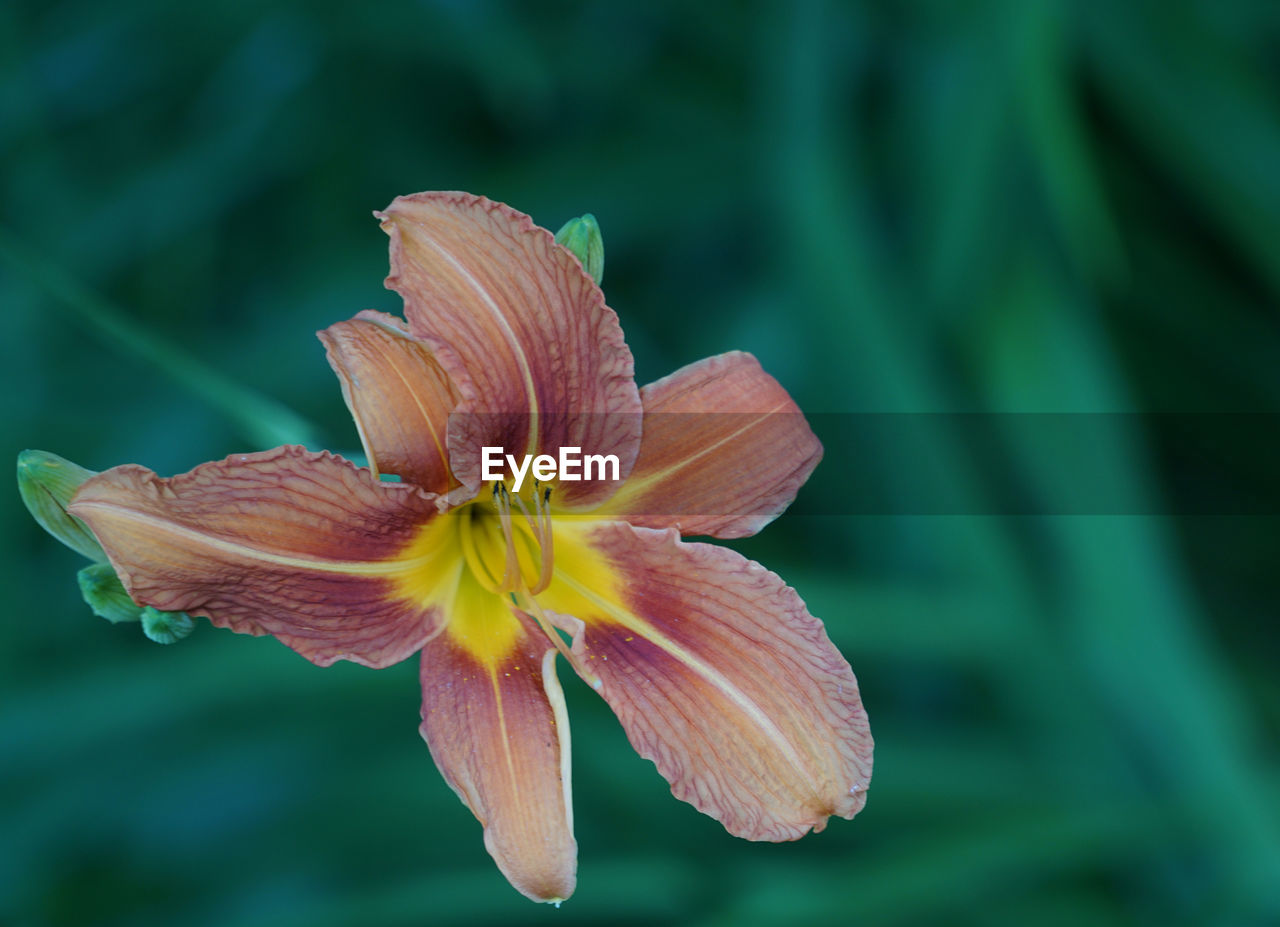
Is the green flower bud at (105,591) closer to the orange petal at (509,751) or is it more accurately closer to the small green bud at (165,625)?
the small green bud at (165,625)

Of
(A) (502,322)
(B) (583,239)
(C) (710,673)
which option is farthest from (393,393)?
(C) (710,673)

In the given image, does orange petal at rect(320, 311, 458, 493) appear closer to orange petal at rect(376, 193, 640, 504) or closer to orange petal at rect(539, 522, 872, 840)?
orange petal at rect(376, 193, 640, 504)

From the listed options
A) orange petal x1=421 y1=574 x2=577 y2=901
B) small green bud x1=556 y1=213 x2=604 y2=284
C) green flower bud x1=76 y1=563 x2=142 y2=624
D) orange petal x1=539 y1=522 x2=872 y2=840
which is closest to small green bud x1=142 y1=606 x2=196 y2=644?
green flower bud x1=76 y1=563 x2=142 y2=624

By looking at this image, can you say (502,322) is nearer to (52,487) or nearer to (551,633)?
(551,633)

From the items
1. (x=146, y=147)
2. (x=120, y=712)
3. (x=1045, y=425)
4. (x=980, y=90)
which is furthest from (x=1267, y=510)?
(x=146, y=147)

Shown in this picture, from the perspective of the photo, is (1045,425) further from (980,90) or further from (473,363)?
(473,363)

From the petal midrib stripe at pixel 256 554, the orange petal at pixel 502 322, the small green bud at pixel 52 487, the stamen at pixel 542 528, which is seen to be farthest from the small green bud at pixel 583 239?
the small green bud at pixel 52 487
